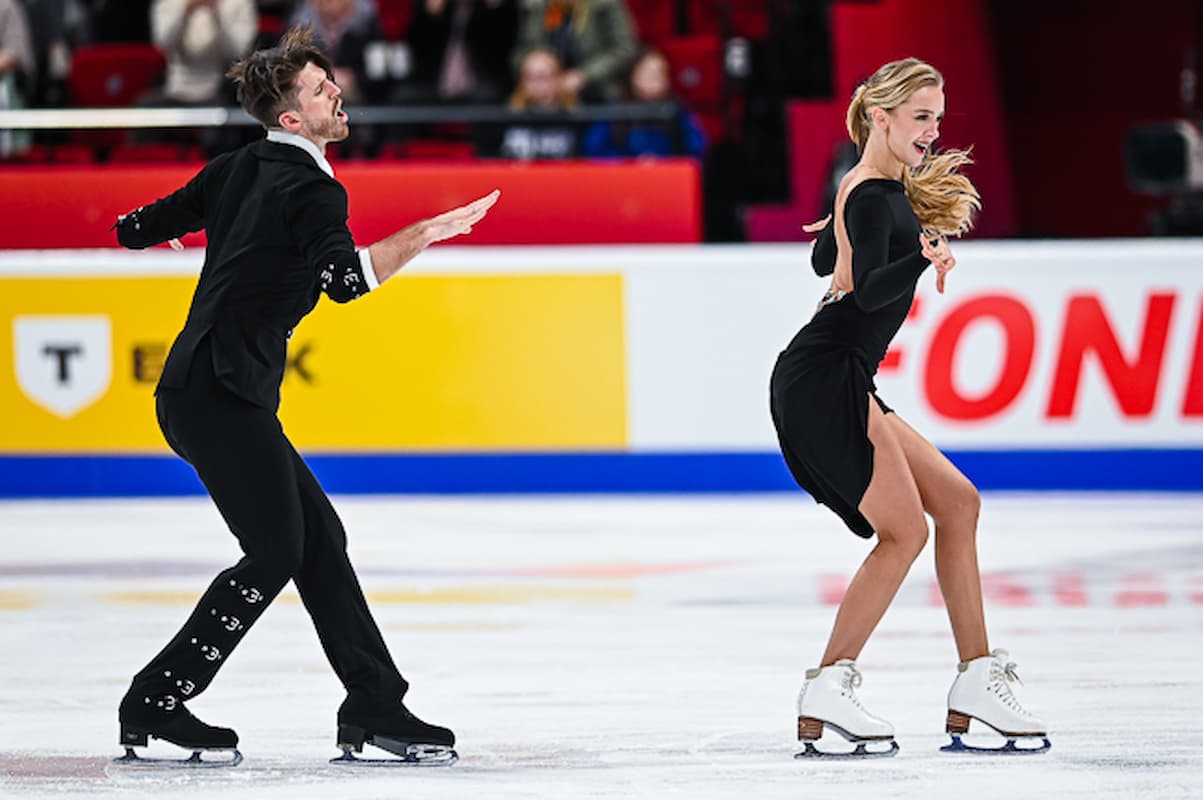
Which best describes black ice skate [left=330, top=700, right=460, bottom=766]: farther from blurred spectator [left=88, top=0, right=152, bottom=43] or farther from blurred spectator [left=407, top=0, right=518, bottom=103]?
blurred spectator [left=88, top=0, right=152, bottom=43]

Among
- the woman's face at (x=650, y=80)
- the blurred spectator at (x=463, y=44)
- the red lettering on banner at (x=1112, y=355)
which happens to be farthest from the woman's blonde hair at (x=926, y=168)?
the blurred spectator at (x=463, y=44)

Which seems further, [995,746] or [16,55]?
[16,55]

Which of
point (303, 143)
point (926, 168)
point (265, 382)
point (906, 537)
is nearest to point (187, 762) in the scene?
point (265, 382)

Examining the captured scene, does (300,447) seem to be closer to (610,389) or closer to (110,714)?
(610,389)

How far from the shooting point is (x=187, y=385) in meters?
4.27

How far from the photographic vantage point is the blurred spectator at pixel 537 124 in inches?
401

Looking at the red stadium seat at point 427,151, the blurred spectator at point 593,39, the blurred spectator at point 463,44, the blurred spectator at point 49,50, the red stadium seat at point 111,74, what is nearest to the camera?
the red stadium seat at point 427,151

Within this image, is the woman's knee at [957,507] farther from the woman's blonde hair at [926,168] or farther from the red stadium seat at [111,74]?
the red stadium seat at [111,74]

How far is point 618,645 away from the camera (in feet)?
19.7

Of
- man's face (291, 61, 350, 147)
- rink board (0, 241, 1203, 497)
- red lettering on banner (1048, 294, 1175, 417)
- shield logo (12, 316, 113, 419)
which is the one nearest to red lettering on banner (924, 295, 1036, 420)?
rink board (0, 241, 1203, 497)

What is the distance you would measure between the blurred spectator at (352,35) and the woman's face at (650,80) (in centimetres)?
127

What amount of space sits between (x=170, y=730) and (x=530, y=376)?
5.20 meters

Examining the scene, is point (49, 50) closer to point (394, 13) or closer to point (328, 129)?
point (394, 13)

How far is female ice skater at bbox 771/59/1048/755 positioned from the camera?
438cm
